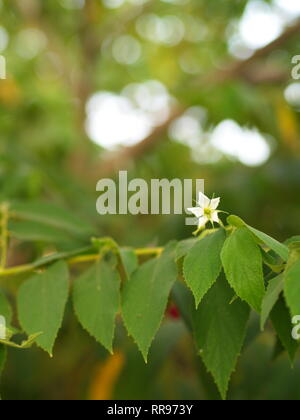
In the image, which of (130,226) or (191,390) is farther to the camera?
(130,226)

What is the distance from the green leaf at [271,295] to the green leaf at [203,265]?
0.04 meters

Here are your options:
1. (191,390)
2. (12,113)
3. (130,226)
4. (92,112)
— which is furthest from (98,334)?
(92,112)

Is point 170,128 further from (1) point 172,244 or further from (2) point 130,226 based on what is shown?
(1) point 172,244

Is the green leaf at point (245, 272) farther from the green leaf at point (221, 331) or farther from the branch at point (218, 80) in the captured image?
the branch at point (218, 80)

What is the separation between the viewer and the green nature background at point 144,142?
84cm

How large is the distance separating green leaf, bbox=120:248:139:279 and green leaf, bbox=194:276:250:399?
3.4 inches

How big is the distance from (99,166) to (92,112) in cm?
43

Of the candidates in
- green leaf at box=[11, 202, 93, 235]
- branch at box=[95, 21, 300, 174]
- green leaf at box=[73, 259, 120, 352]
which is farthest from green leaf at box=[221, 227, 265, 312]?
branch at box=[95, 21, 300, 174]

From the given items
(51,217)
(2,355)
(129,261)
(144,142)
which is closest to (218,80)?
(144,142)

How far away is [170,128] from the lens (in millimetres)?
1469

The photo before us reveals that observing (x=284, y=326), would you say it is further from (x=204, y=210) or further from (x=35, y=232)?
(x=35, y=232)

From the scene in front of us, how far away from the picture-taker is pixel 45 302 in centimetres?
54

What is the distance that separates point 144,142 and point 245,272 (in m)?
1.08

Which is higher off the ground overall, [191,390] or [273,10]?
[273,10]
